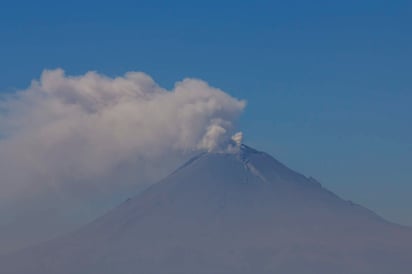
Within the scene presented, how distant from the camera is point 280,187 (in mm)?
158625

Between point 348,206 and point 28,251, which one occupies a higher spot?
point 348,206

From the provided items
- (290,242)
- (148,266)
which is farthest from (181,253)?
(290,242)

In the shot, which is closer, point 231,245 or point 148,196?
point 231,245

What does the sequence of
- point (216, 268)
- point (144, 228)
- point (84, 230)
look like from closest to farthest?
1. point (216, 268)
2. point (144, 228)
3. point (84, 230)

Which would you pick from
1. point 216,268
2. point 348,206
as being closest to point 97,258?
point 216,268

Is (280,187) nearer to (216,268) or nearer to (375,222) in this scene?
(375,222)

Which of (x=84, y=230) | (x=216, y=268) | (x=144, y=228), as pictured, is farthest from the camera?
(x=84, y=230)

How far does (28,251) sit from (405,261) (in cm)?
6484

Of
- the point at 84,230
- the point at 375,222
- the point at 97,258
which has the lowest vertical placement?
the point at 97,258

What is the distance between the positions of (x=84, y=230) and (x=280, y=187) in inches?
1436

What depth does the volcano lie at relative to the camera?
13612 centimetres

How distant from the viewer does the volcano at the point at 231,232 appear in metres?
136

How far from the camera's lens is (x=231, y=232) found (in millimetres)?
145750

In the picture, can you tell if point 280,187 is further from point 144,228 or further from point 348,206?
point 144,228
